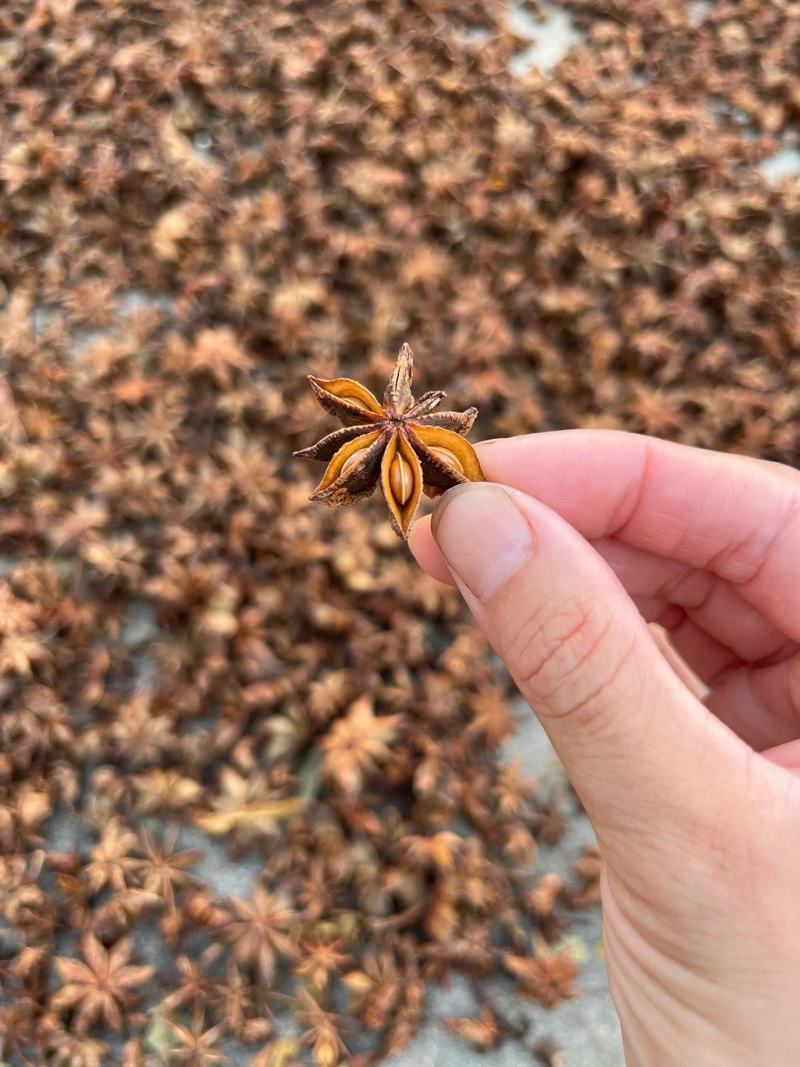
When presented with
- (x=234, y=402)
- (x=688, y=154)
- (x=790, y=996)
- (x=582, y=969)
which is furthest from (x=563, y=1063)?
(x=688, y=154)

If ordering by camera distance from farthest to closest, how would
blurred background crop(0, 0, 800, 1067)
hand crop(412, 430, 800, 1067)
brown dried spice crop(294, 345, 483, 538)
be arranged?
blurred background crop(0, 0, 800, 1067), brown dried spice crop(294, 345, 483, 538), hand crop(412, 430, 800, 1067)

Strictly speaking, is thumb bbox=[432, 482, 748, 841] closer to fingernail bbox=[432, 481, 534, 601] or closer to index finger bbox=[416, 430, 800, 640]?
fingernail bbox=[432, 481, 534, 601]

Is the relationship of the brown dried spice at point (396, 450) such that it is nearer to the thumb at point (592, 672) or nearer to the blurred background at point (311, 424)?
the thumb at point (592, 672)

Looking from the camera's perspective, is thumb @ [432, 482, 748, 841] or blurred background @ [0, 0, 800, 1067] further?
blurred background @ [0, 0, 800, 1067]

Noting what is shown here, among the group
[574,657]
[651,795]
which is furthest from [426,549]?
[651,795]

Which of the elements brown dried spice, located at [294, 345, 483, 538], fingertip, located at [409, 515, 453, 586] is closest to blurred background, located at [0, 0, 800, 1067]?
fingertip, located at [409, 515, 453, 586]

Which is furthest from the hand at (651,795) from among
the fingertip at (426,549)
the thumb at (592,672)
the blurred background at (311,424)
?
the blurred background at (311,424)
